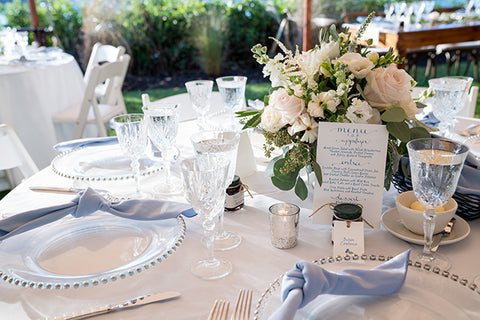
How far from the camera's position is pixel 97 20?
6.28m

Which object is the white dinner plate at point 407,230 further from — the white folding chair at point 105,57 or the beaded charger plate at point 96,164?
the white folding chair at point 105,57

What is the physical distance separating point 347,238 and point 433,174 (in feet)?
0.69

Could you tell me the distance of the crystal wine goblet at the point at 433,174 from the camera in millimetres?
776

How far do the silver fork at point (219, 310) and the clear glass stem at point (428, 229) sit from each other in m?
0.39

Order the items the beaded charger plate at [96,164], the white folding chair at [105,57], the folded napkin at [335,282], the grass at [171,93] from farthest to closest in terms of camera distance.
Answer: the grass at [171,93], the white folding chair at [105,57], the beaded charger plate at [96,164], the folded napkin at [335,282]

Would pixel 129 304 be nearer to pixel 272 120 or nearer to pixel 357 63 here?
pixel 272 120

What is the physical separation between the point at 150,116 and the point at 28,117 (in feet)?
7.17

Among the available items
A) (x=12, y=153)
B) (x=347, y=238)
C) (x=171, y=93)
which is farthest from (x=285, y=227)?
(x=171, y=93)

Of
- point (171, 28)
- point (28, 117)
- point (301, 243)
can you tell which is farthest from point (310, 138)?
point (171, 28)

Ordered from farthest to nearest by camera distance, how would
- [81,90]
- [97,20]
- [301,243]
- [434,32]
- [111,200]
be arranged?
[97,20]
[434,32]
[81,90]
[111,200]
[301,243]

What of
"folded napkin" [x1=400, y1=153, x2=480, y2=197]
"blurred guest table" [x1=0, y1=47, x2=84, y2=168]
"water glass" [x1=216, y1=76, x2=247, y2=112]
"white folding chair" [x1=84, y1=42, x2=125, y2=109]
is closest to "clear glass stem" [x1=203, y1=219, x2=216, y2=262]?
"folded napkin" [x1=400, y1=153, x2=480, y2=197]

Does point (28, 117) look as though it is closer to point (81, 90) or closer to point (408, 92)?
point (81, 90)

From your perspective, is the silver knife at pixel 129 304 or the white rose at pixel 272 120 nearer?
the silver knife at pixel 129 304

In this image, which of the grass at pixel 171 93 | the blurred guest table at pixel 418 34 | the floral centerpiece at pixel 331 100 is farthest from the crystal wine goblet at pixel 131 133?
the grass at pixel 171 93
